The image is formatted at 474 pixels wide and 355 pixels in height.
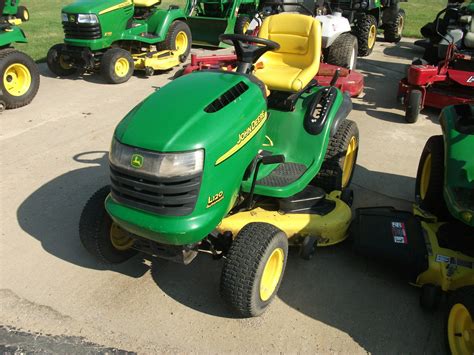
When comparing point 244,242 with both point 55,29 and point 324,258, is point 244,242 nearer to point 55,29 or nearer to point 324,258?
point 324,258

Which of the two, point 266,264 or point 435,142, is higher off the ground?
point 435,142

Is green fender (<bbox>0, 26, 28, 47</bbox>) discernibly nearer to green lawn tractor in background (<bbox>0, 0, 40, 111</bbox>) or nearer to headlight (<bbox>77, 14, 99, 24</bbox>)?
green lawn tractor in background (<bbox>0, 0, 40, 111</bbox>)

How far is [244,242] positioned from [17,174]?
8.35 feet

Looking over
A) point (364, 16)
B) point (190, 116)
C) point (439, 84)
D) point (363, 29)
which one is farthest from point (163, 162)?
point (364, 16)

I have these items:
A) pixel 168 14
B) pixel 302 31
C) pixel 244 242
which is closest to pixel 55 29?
pixel 168 14

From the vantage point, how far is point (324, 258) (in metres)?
3.01

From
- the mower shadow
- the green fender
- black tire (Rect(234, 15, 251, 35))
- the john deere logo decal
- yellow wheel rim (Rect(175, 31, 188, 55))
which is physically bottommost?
the mower shadow

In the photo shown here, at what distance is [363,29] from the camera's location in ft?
27.1

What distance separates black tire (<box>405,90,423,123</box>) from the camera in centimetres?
529

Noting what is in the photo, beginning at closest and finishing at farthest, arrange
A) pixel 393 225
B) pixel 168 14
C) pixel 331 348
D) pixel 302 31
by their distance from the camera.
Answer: pixel 331 348 < pixel 393 225 < pixel 302 31 < pixel 168 14

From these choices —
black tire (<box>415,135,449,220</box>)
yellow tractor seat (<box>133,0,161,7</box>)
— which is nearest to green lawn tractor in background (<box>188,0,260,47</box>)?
yellow tractor seat (<box>133,0,161,7</box>)

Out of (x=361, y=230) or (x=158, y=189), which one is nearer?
(x=158, y=189)

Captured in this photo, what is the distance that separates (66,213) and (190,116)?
164cm

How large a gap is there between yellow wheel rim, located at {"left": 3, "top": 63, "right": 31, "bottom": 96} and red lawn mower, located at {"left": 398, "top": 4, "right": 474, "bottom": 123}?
462cm
